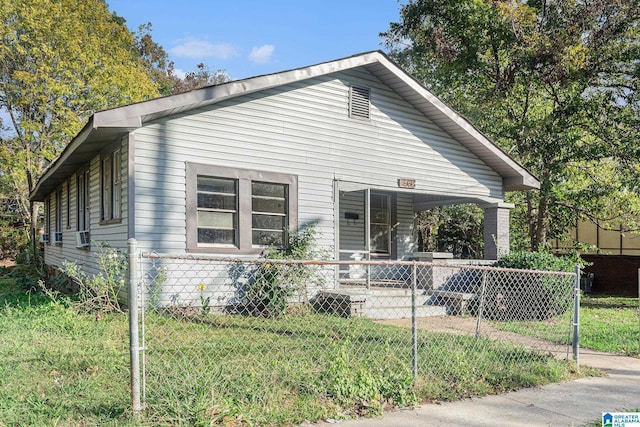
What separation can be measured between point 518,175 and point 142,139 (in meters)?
9.58

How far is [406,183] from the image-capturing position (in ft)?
40.3

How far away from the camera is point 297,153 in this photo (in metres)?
10.7

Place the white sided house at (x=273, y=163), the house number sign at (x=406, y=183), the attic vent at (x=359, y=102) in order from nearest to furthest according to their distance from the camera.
A: the white sided house at (x=273, y=163) < the attic vent at (x=359, y=102) < the house number sign at (x=406, y=183)

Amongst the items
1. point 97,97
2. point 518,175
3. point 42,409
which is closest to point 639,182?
point 518,175

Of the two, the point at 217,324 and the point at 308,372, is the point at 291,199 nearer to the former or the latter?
the point at 217,324

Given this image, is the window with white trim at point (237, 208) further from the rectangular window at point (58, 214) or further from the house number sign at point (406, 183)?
the rectangular window at point (58, 214)

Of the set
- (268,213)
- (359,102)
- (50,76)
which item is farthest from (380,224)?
(50,76)

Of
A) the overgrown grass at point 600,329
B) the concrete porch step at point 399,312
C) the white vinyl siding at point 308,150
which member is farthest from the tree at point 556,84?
the concrete porch step at point 399,312

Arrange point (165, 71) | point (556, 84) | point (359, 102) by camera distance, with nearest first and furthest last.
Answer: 1. point (359, 102)
2. point (556, 84)
3. point (165, 71)

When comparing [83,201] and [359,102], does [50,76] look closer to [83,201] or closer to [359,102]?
[83,201]

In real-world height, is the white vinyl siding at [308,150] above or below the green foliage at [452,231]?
above

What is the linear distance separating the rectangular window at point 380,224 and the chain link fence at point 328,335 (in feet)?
3.07

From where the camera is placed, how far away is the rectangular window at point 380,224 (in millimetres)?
14852

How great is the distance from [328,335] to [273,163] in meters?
4.20
